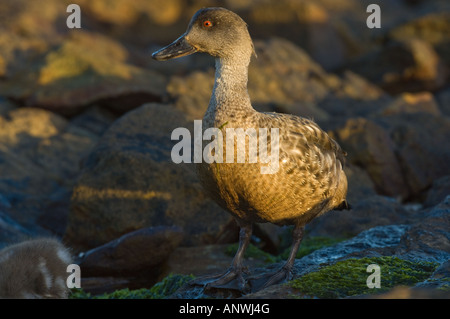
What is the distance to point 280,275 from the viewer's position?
18.6ft

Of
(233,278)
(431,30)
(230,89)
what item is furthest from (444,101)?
(233,278)

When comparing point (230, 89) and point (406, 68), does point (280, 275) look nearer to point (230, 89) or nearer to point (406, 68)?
point (230, 89)

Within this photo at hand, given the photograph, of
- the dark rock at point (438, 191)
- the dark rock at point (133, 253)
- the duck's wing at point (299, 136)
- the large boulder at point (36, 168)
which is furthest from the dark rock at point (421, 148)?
the large boulder at point (36, 168)

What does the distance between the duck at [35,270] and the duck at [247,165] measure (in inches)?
59.5

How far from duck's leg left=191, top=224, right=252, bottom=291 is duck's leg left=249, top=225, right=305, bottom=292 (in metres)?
0.14

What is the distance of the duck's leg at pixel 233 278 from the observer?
5.63 m

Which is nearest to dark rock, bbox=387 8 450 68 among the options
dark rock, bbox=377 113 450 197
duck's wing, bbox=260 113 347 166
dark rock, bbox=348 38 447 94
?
dark rock, bbox=348 38 447 94

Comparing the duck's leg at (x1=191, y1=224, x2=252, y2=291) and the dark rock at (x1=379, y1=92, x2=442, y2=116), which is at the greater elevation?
the dark rock at (x1=379, y1=92, x2=442, y2=116)

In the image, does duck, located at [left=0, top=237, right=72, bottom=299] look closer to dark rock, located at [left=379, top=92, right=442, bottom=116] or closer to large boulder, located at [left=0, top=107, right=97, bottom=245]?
large boulder, located at [left=0, top=107, right=97, bottom=245]

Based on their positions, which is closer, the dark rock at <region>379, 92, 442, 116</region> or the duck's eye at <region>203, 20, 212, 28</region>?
the duck's eye at <region>203, 20, 212, 28</region>

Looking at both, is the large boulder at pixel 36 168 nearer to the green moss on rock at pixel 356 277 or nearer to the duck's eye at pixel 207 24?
the duck's eye at pixel 207 24

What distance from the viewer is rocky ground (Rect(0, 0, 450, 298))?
6348 millimetres

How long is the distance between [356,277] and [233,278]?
4.72 feet

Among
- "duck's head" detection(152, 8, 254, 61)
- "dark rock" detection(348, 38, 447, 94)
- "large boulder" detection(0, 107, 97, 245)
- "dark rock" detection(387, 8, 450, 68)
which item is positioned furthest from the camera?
"dark rock" detection(387, 8, 450, 68)
